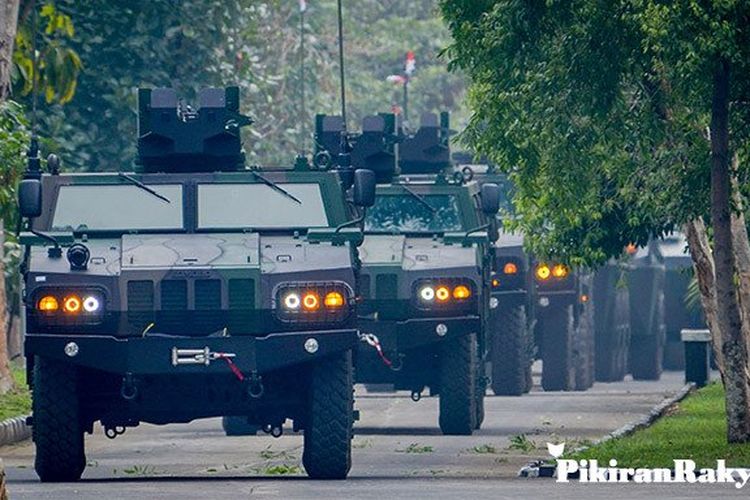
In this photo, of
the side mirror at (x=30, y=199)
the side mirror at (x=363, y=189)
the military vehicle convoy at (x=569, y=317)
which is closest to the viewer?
the side mirror at (x=30, y=199)

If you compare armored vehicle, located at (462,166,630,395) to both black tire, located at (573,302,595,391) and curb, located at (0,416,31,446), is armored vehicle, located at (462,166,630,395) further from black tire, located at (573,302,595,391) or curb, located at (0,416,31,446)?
curb, located at (0,416,31,446)

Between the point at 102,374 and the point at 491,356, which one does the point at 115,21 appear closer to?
the point at 491,356

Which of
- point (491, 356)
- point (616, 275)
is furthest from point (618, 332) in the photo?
point (491, 356)

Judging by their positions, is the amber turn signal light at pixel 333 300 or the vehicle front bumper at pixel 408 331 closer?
the amber turn signal light at pixel 333 300

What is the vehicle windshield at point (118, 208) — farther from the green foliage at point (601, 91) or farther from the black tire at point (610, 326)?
the black tire at point (610, 326)

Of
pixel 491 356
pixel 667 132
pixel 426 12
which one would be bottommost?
pixel 491 356

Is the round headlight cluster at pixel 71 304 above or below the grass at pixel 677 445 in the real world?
above

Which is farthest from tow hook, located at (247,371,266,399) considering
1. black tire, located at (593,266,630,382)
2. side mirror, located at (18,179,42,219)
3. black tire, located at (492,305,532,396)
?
black tire, located at (593,266,630,382)

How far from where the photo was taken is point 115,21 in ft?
109

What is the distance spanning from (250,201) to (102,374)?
1.74 m

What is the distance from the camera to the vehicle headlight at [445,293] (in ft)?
69.9

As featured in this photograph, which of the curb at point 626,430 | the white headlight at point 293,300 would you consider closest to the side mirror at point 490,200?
the curb at point 626,430

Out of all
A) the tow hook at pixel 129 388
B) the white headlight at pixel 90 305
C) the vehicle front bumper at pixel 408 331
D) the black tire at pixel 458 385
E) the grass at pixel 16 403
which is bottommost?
the grass at pixel 16 403

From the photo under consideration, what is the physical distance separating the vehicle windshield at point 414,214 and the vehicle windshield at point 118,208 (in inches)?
182
